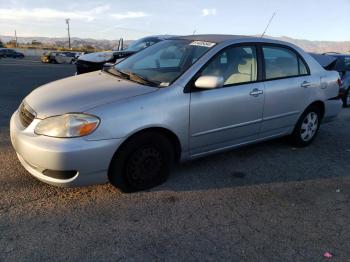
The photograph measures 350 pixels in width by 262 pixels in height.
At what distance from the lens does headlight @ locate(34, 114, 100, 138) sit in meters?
3.08

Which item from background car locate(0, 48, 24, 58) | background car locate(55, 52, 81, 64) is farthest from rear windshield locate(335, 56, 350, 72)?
background car locate(0, 48, 24, 58)

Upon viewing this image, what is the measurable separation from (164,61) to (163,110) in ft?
3.31

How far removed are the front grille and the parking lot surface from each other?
67cm

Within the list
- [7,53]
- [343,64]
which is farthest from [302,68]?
[7,53]

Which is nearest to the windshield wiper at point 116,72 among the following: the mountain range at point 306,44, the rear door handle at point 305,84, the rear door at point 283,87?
the rear door at point 283,87

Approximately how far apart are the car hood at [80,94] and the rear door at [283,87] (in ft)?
5.41

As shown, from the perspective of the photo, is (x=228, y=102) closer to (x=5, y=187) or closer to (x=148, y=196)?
(x=148, y=196)

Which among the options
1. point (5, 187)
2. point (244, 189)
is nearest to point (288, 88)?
point (244, 189)

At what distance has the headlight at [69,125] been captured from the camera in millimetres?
3084

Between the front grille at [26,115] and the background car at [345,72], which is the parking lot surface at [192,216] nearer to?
the front grille at [26,115]

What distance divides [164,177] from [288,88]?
208 cm

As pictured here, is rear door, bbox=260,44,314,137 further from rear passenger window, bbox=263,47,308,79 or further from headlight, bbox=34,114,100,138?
headlight, bbox=34,114,100,138

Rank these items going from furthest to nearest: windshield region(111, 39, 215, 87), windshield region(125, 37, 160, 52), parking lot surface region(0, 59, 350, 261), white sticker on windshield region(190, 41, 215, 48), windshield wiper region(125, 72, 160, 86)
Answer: windshield region(125, 37, 160, 52), white sticker on windshield region(190, 41, 215, 48), windshield region(111, 39, 215, 87), windshield wiper region(125, 72, 160, 86), parking lot surface region(0, 59, 350, 261)

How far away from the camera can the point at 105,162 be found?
323cm
